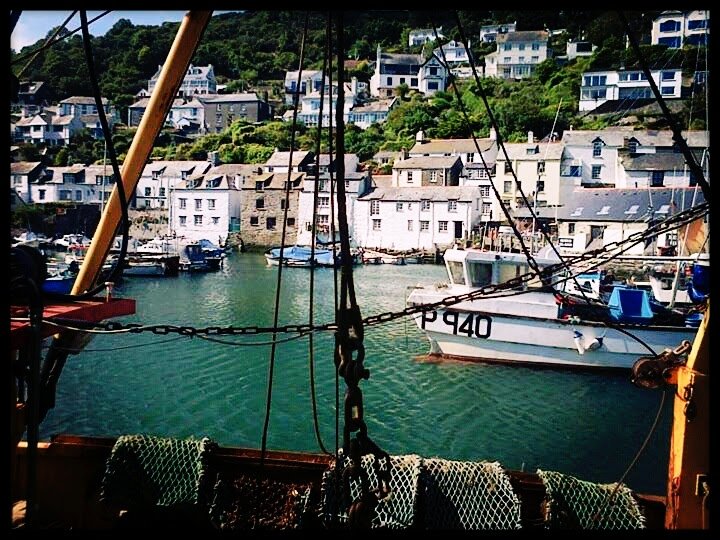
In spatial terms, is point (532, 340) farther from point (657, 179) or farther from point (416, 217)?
point (657, 179)

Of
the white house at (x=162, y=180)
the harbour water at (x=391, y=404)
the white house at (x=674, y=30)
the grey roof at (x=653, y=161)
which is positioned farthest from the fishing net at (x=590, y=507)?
the white house at (x=674, y=30)

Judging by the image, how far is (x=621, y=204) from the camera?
140ft

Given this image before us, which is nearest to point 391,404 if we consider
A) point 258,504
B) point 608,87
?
point 258,504

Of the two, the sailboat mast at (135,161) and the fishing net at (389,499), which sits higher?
the sailboat mast at (135,161)

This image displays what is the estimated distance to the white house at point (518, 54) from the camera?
90062 millimetres

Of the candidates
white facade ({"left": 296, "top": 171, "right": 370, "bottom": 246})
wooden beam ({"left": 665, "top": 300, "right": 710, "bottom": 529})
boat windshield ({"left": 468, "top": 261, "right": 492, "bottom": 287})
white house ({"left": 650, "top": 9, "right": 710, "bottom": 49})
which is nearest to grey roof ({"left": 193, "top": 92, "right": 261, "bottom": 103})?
white facade ({"left": 296, "top": 171, "right": 370, "bottom": 246})

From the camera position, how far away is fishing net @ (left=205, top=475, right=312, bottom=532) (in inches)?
181

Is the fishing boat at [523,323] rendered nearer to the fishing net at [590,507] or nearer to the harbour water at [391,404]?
the harbour water at [391,404]

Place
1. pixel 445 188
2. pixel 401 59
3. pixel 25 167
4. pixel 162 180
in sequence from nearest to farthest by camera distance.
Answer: pixel 445 188, pixel 162 180, pixel 25 167, pixel 401 59

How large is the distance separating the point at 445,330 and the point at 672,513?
14685 millimetres

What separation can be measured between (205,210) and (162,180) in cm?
617

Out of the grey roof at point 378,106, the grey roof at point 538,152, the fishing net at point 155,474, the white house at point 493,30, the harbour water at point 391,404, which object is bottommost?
the harbour water at point 391,404

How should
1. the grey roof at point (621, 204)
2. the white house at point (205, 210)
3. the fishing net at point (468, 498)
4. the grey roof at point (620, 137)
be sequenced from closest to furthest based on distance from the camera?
1. the fishing net at point (468, 498)
2. the grey roof at point (621, 204)
3. the grey roof at point (620, 137)
4. the white house at point (205, 210)

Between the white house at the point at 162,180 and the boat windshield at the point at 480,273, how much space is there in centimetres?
4729
